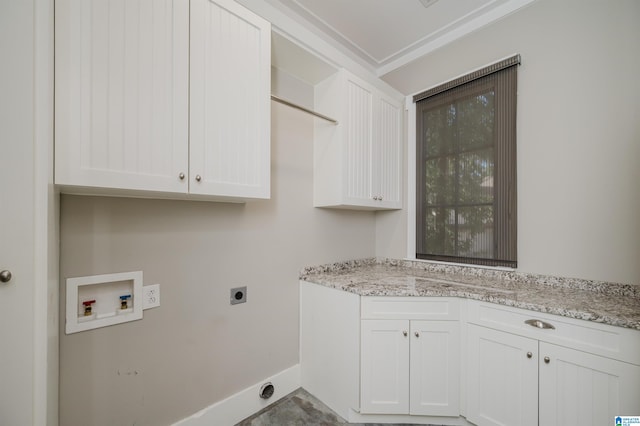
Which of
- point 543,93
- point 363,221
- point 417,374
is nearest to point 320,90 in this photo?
point 363,221

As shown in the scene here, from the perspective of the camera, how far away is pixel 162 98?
1159 mm

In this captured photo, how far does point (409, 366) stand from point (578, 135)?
178cm

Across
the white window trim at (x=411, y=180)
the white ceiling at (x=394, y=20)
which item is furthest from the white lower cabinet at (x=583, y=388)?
the white ceiling at (x=394, y=20)

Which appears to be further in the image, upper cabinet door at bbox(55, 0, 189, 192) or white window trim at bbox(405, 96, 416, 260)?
white window trim at bbox(405, 96, 416, 260)

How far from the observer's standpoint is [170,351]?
56.3 inches

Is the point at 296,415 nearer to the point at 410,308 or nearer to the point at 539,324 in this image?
the point at 410,308

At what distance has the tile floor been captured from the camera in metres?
1.65

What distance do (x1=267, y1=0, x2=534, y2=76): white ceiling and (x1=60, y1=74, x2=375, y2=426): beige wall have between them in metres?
0.78

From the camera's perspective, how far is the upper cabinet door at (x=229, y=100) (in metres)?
1.27

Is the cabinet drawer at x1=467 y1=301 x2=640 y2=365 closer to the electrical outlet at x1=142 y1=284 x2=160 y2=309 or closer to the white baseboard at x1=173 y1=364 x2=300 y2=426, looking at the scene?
the white baseboard at x1=173 y1=364 x2=300 y2=426

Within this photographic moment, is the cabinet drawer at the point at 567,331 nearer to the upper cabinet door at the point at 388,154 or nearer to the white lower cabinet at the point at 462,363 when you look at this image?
the white lower cabinet at the point at 462,363

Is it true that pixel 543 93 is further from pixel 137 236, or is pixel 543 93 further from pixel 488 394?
pixel 137 236

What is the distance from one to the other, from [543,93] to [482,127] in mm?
388

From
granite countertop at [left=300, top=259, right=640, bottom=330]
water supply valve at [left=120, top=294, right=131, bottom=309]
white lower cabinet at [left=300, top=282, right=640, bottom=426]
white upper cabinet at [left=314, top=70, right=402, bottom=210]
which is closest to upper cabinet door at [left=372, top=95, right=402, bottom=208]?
white upper cabinet at [left=314, top=70, right=402, bottom=210]
